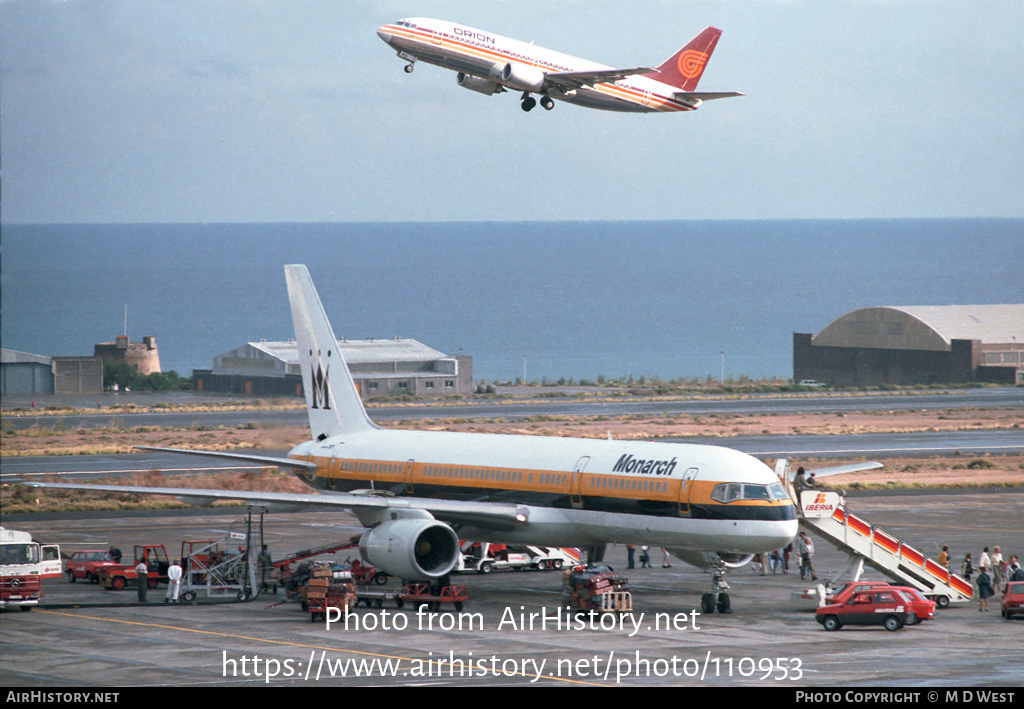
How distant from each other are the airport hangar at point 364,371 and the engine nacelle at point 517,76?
91121 mm

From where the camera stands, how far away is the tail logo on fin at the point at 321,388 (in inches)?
2335

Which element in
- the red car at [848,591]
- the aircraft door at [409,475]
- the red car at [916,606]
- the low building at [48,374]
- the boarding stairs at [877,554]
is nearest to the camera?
the red car at [916,606]

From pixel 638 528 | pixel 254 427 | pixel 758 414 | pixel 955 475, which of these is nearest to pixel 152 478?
pixel 254 427

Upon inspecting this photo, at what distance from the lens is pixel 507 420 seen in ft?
410

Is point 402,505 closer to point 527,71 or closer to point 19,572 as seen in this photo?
point 19,572

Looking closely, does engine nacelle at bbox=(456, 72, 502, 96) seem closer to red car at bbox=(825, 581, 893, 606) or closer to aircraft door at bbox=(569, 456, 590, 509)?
aircraft door at bbox=(569, 456, 590, 509)

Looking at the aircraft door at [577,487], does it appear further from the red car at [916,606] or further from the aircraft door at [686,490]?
the red car at [916,606]

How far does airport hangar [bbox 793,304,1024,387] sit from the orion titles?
412 ft

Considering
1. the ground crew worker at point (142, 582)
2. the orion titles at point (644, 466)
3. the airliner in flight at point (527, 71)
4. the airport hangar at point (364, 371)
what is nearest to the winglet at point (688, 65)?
the airliner in flight at point (527, 71)

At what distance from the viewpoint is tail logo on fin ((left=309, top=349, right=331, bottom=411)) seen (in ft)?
195

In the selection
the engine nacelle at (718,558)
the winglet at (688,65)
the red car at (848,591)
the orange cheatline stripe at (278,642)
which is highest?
the winglet at (688,65)

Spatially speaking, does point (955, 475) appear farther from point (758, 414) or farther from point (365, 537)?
point (365, 537)

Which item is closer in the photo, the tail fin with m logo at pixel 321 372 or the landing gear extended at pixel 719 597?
the landing gear extended at pixel 719 597

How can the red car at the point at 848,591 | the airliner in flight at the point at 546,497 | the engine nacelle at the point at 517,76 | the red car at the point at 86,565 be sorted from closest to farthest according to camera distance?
the red car at the point at 848,591, the airliner in flight at the point at 546,497, the red car at the point at 86,565, the engine nacelle at the point at 517,76
